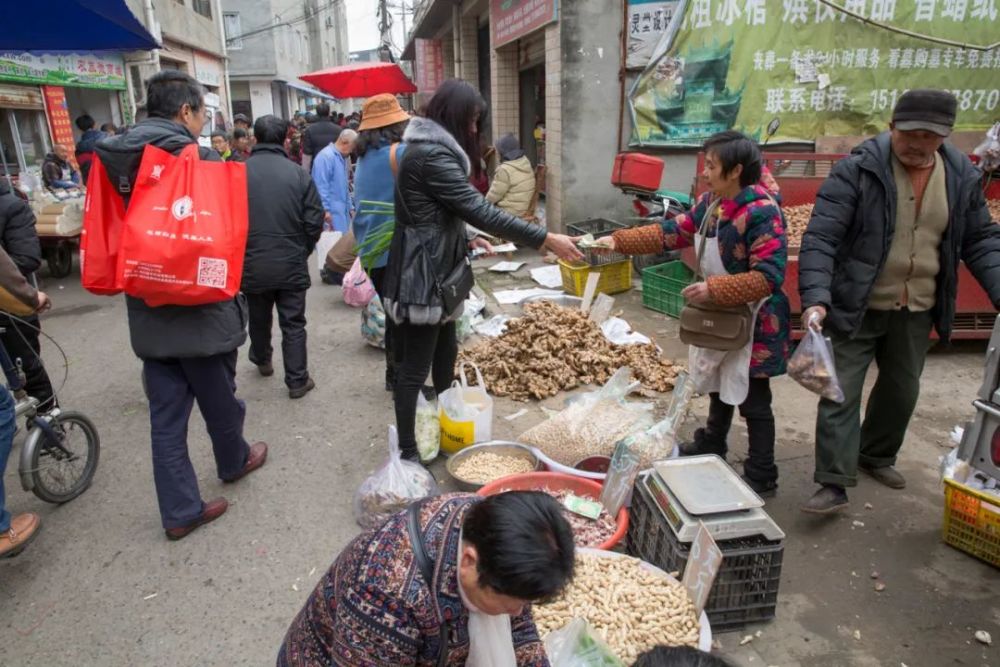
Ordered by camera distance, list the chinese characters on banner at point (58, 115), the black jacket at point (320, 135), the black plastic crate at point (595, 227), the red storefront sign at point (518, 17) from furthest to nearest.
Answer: the chinese characters on banner at point (58, 115) → the black jacket at point (320, 135) → the red storefront sign at point (518, 17) → the black plastic crate at point (595, 227)

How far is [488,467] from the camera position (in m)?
3.59

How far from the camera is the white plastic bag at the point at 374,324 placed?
18.4 feet

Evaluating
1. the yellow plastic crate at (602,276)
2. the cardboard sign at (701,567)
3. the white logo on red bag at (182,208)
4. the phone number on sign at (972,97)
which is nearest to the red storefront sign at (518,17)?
the yellow plastic crate at (602,276)

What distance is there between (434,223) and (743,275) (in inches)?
60.6

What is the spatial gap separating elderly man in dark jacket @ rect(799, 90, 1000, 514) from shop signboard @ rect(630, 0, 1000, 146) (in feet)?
15.9

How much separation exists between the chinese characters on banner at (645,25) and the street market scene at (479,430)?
155 inches

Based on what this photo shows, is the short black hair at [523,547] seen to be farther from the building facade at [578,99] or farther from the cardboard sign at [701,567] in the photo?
the building facade at [578,99]

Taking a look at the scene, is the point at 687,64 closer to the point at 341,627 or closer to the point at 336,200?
the point at 336,200

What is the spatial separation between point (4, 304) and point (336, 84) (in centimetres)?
1267

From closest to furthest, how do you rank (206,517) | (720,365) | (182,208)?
(182,208) → (206,517) → (720,365)

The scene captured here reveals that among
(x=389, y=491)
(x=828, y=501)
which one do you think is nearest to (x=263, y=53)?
(x=389, y=491)

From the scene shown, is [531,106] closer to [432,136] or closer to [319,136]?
[319,136]

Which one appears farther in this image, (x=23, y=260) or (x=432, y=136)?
(x=23, y=260)

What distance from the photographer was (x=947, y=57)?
23.7ft
